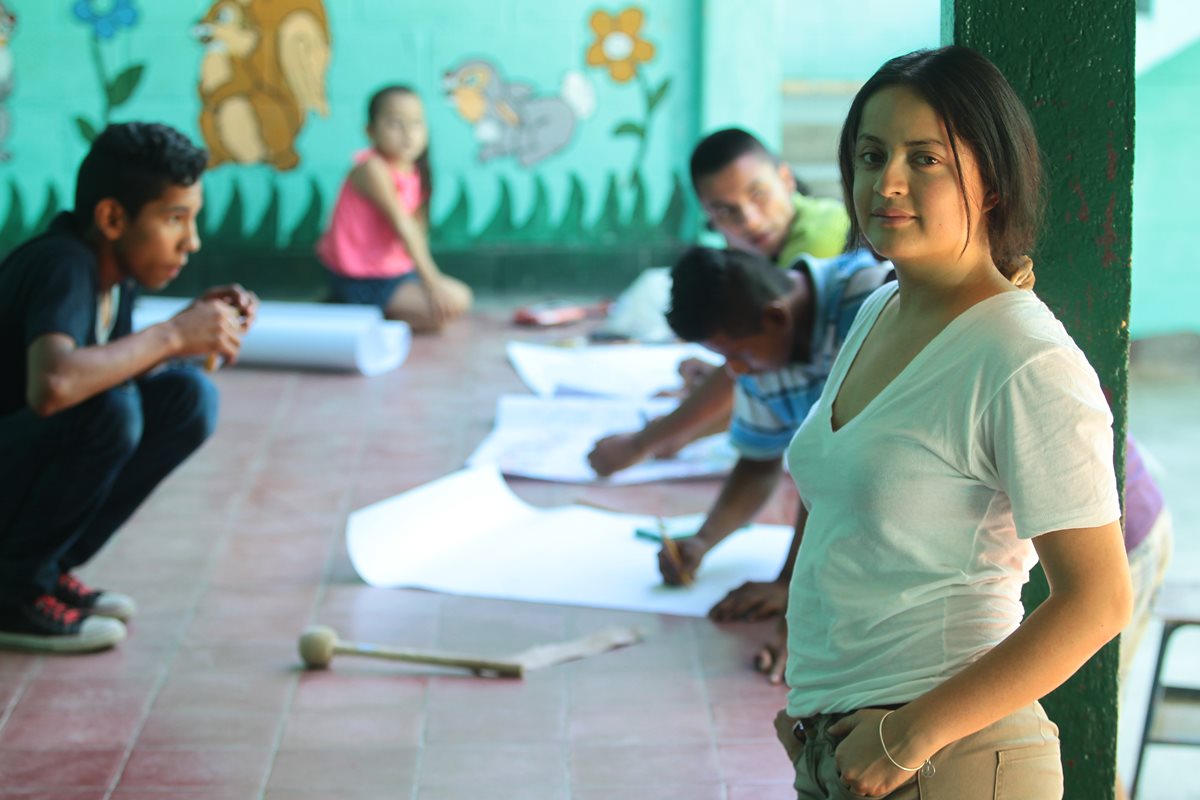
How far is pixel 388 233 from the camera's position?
566 cm

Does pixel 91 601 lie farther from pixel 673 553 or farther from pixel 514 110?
pixel 514 110

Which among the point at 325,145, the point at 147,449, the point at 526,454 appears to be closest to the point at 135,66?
the point at 325,145

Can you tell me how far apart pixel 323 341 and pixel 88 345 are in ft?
7.46

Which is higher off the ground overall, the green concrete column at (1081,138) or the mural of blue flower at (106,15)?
the green concrete column at (1081,138)

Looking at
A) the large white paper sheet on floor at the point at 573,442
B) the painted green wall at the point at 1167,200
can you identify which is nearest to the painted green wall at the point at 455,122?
the painted green wall at the point at 1167,200

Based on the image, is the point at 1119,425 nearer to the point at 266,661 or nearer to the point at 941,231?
the point at 941,231

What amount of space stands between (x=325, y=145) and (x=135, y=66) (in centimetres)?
82

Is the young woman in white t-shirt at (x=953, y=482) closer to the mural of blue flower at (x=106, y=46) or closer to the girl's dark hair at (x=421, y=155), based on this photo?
the girl's dark hair at (x=421, y=155)

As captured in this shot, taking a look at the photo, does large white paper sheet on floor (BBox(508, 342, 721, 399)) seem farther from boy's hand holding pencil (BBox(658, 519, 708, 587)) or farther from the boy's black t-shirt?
the boy's black t-shirt

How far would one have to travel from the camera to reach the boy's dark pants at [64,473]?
2656 mm

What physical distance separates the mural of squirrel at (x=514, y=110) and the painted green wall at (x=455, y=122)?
35 millimetres

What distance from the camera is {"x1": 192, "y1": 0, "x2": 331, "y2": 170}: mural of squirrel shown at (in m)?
5.93

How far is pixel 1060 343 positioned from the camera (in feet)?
4.22


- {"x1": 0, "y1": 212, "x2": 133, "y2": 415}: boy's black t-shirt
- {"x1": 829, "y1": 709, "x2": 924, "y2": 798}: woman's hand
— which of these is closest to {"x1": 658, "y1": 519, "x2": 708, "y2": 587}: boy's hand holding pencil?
{"x1": 0, "y1": 212, "x2": 133, "y2": 415}: boy's black t-shirt
